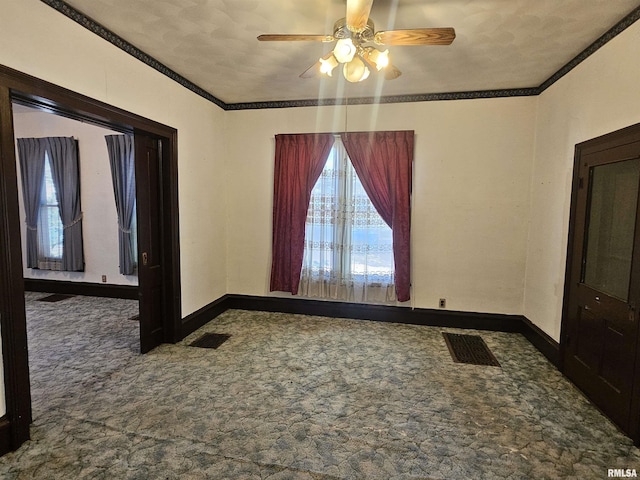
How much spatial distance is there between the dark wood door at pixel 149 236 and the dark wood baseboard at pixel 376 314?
41cm

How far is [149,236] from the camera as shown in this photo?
3316mm

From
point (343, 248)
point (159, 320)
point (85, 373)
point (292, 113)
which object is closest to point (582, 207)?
point (343, 248)

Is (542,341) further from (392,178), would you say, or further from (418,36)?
(418,36)

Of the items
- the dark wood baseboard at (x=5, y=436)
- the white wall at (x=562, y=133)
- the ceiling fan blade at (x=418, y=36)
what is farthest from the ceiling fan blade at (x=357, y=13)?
the dark wood baseboard at (x=5, y=436)

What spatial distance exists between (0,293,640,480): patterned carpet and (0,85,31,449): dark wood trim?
230 millimetres

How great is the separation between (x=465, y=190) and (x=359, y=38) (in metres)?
2.47

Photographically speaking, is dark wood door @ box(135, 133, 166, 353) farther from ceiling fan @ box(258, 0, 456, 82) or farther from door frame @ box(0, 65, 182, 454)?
ceiling fan @ box(258, 0, 456, 82)

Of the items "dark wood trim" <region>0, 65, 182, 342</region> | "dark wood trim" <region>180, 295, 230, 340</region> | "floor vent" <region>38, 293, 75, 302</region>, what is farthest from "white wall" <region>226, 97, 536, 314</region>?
"floor vent" <region>38, 293, 75, 302</region>

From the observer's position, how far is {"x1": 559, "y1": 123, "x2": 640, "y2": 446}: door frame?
212 centimetres

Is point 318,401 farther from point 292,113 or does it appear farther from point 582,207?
point 292,113

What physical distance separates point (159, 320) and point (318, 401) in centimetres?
199

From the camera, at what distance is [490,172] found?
3.86 metres

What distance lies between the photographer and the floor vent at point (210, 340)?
11.4 feet

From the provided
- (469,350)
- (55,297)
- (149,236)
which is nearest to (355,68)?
(149,236)
